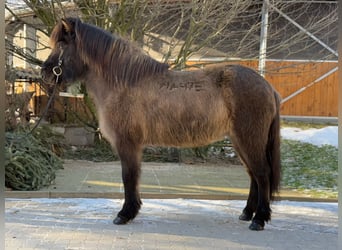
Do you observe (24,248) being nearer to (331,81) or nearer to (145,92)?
(145,92)

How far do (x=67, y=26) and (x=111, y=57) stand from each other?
0.55 m

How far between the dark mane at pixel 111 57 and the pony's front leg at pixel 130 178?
71cm

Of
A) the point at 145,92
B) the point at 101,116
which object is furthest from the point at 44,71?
the point at 145,92

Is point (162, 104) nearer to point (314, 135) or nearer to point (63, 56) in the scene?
point (63, 56)

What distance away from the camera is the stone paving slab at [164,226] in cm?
385

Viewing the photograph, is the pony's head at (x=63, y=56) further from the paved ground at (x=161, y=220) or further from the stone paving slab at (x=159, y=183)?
the stone paving slab at (x=159, y=183)

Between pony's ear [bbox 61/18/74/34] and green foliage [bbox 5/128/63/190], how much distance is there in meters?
1.70

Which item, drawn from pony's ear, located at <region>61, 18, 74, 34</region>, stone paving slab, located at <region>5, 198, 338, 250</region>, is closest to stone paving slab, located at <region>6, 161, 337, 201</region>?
stone paving slab, located at <region>5, 198, 338, 250</region>

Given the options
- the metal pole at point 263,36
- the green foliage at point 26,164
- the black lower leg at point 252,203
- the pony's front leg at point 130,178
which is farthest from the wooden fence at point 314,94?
the pony's front leg at point 130,178

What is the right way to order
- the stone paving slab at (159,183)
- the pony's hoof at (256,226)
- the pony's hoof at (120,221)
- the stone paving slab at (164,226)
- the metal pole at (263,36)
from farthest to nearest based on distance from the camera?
the metal pole at (263,36)
the stone paving slab at (159,183)
the pony's hoof at (120,221)
the pony's hoof at (256,226)
the stone paving slab at (164,226)

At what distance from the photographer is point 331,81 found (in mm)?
15742

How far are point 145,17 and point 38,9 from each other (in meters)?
2.19

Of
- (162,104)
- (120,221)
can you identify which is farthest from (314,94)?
(120,221)

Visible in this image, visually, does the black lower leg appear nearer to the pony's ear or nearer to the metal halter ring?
the metal halter ring
